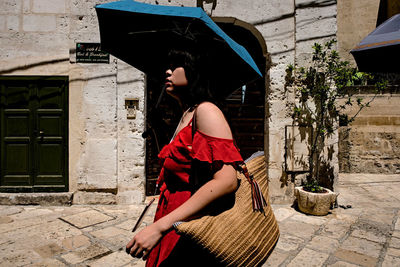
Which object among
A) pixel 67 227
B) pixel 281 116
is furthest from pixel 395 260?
pixel 67 227

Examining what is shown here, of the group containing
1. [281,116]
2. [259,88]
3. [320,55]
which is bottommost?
[281,116]

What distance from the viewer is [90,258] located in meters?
2.75

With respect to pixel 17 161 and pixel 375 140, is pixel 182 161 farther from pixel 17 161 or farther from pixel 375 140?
pixel 375 140

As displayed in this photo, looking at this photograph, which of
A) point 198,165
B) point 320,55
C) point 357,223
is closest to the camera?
point 198,165

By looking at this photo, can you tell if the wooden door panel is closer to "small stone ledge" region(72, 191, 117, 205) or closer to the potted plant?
"small stone ledge" region(72, 191, 117, 205)

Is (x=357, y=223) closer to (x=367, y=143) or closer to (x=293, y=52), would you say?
(x=293, y=52)

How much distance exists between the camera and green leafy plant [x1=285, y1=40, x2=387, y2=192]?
14.6ft

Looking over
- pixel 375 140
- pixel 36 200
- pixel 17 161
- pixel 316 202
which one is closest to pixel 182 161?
pixel 316 202

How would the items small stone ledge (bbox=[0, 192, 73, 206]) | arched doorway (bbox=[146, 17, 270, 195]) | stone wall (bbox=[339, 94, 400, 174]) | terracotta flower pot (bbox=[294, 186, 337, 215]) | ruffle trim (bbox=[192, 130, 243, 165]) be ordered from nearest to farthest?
ruffle trim (bbox=[192, 130, 243, 165]), terracotta flower pot (bbox=[294, 186, 337, 215]), small stone ledge (bbox=[0, 192, 73, 206]), arched doorway (bbox=[146, 17, 270, 195]), stone wall (bbox=[339, 94, 400, 174])

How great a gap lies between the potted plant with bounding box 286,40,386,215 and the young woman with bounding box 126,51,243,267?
3.74 m

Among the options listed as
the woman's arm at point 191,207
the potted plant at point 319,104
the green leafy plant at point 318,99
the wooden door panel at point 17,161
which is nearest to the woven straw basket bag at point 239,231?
the woman's arm at point 191,207

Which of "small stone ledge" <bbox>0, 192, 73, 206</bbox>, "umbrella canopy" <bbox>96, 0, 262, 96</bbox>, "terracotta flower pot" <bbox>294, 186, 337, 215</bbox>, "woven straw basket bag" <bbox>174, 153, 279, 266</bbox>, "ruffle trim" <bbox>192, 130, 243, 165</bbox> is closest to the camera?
"woven straw basket bag" <bbox>174, 153, 279, 266</bbox>

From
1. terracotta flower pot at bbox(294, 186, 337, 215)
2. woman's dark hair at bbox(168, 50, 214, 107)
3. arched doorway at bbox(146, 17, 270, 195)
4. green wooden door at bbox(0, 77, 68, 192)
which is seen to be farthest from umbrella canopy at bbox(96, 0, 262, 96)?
green wooden door at bbox(0, 77, 68, 192)

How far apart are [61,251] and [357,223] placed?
4.32 meters
